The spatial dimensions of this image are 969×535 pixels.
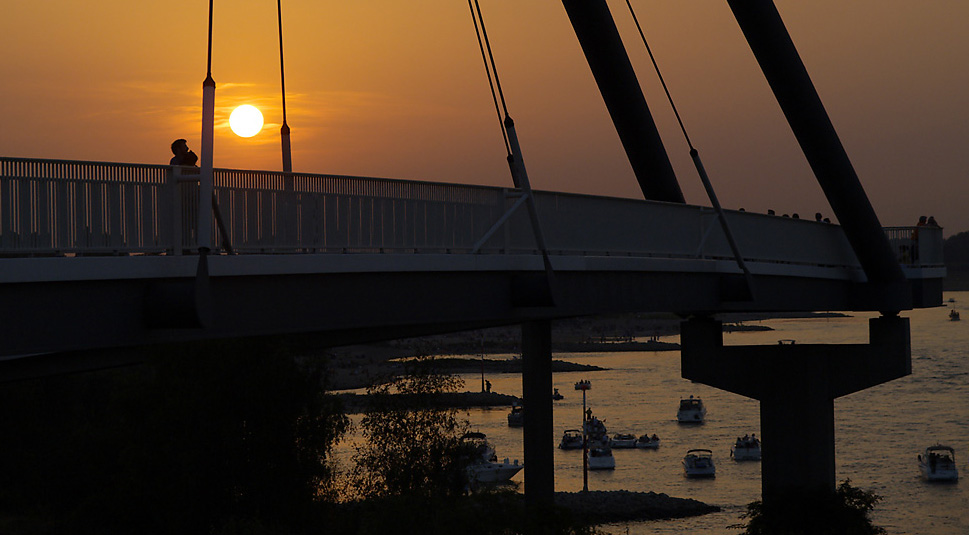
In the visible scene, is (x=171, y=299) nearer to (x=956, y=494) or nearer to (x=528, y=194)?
(x=528, y=194)

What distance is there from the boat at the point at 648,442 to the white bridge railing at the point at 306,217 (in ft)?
201

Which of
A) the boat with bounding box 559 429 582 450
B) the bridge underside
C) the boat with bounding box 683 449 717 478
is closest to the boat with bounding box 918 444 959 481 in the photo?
the boat with bounding box 683 449 717 478

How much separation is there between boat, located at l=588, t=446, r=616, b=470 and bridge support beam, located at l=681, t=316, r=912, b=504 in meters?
43.0

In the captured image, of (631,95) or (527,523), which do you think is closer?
(631,95)

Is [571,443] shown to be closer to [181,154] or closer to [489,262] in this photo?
[489,262]

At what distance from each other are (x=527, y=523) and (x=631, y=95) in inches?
460

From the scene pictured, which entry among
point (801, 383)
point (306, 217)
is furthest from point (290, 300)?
point (801, 383)

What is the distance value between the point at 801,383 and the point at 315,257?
24.0 metres

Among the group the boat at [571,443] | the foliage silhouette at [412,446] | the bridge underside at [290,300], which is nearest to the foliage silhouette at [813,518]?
the bridge underside at [290,300]

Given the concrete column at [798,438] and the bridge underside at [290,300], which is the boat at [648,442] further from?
the bridge underside at [290,300]

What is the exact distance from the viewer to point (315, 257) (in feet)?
54.9

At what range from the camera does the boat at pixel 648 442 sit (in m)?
88.4

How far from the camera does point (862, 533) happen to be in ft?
119

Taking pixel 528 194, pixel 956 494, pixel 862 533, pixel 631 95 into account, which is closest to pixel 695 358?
pixel 862 533
